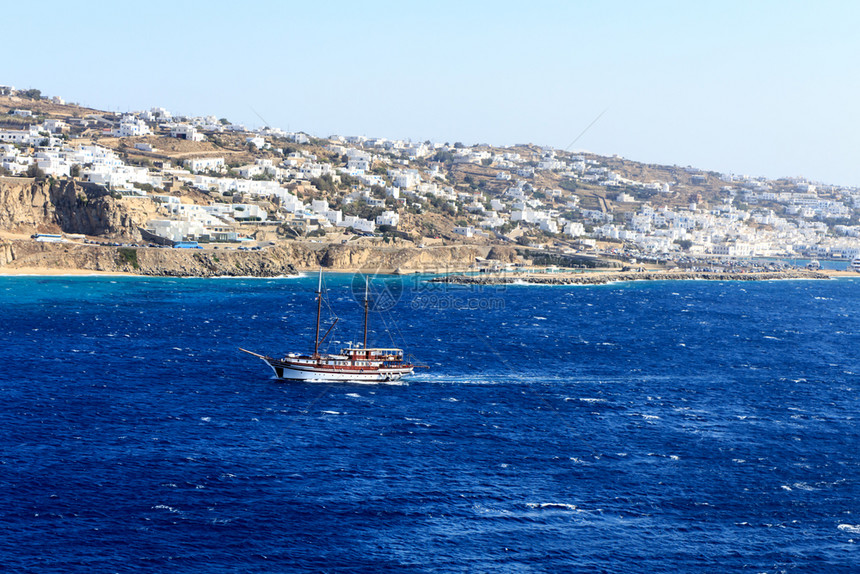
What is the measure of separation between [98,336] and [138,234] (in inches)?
2215

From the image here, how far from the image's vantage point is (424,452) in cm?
4609

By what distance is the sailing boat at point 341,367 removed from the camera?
6256cm

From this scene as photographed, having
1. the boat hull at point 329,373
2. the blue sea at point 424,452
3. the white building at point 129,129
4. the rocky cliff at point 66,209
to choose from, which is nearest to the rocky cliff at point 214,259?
the rocky cliff at point 66,209

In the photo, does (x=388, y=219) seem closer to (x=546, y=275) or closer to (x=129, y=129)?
(x=546, y=275)

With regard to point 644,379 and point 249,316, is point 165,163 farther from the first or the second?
point 644,379

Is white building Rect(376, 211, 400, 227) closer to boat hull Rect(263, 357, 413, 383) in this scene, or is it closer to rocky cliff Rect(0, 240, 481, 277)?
rocky cliff Rect(0, 240, 481, 277)

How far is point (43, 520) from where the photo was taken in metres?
35.2

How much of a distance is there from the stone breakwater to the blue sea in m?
52.0

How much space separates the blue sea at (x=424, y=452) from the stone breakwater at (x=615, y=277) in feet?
171

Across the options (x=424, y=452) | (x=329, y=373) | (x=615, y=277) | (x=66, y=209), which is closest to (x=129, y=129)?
(x=66, y=209)

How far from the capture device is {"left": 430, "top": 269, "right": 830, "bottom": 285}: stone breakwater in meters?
141

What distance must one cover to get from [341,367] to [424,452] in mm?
18485

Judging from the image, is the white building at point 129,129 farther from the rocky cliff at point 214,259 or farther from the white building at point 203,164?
the rocky cliff at point 214,259

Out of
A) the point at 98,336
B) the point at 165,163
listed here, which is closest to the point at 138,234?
the point at 165,163
